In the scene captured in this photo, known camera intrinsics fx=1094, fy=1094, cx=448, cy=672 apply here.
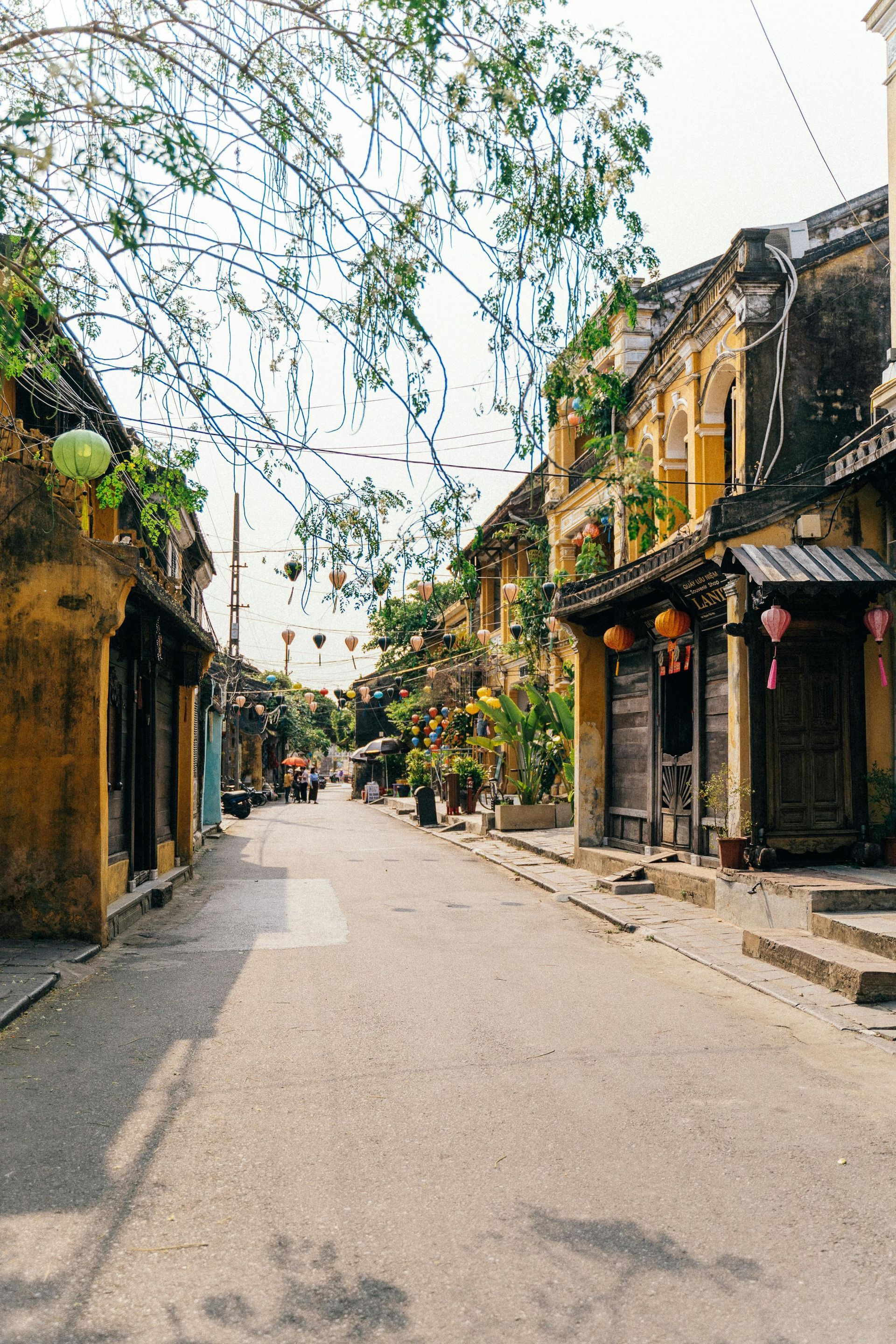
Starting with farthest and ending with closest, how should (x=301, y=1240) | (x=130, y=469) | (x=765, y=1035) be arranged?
(x=130, y=469) → (x=765, y=1035) → (x=301, y=1240)

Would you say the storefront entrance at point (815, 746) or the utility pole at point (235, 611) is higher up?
the utility pole at point (235, 611)

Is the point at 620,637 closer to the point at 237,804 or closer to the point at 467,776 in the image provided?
the point at 467,776

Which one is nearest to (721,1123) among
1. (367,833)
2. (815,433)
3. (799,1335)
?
(799,1335)

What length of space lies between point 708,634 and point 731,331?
382cm

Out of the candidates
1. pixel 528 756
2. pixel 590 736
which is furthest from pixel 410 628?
pixel 590 736

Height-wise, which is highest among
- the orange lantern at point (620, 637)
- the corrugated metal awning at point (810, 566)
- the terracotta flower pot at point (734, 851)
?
the corrugated metal awning at point (810, 566)

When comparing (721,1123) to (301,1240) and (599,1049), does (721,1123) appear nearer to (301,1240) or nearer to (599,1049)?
(599,1049)

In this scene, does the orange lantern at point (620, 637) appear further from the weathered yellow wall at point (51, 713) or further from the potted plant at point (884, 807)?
the weathered yellow wall at point (51, 713)

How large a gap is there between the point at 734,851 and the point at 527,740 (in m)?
11.7

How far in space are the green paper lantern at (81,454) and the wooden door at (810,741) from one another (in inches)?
289

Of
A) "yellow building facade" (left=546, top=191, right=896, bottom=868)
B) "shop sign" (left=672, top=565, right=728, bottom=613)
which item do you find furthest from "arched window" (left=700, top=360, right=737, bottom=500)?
"shop sign" (left=672, top=565, right=728, bottom=613)

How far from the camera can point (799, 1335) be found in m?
3.21

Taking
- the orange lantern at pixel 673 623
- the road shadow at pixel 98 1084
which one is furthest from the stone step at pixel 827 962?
the orange lantern at pixel 673 623

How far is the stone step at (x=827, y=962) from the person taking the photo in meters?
7.61
